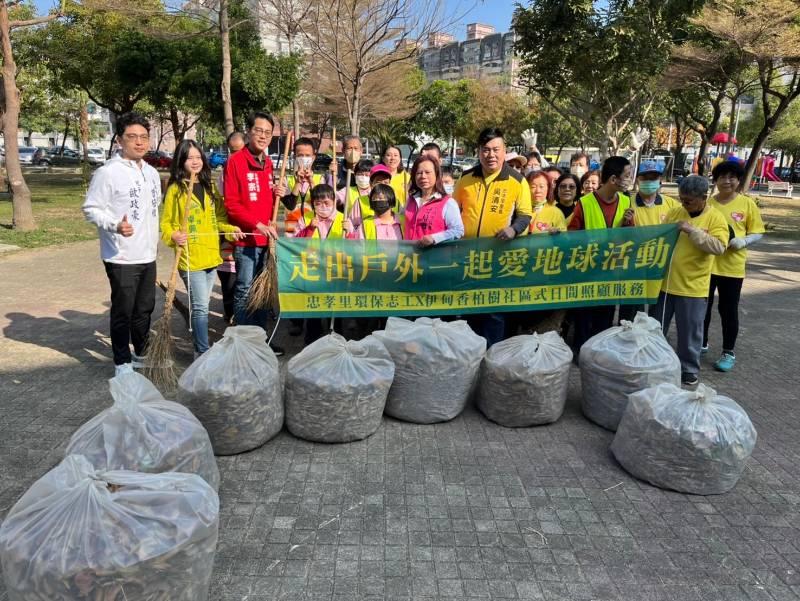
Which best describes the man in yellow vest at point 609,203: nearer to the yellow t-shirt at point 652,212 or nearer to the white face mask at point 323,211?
the yellow t-shirt at point 652,212

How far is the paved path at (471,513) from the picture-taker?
2344mm

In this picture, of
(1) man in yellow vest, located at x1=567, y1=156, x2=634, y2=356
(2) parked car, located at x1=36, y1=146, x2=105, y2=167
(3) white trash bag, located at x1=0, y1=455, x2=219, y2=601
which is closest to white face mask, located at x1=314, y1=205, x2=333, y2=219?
(1) man in yellow vest, located at x1=567, y1=156, x2=634, y2=356

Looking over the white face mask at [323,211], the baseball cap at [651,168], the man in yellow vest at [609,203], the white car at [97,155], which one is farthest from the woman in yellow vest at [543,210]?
the white car at [97,155]

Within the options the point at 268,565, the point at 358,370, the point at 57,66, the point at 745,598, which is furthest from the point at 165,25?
the point at 745,598

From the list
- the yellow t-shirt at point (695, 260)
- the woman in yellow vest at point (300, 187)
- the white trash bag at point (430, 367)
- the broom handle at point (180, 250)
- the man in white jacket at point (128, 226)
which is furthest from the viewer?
the woman in yellow vest at point (300, 187)

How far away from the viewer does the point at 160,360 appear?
13.3ft

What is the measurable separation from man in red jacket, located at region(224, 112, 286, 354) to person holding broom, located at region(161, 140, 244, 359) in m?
0.12

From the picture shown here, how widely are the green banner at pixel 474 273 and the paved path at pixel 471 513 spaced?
31.1 inches

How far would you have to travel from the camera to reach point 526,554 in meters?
2.51

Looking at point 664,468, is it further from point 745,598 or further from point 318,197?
point 318,197

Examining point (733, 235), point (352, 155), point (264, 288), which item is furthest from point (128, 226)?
point (733, 235)

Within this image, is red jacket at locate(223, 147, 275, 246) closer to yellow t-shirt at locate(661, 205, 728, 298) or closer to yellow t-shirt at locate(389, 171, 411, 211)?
yellow t-shirt at locate(389, 171, 411, 211)

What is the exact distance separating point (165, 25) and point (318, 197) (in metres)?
12.8

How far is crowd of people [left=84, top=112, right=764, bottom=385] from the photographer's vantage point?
395 cm
